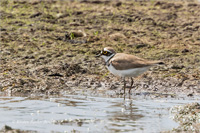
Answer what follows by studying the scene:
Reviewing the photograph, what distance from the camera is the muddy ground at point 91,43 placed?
11.1 meters

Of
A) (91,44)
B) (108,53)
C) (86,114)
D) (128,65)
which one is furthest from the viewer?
(91,44)

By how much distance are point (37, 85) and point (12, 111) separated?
91.4 inches

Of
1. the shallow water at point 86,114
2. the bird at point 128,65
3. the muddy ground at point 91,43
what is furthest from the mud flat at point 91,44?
the shallow water at point 86,114

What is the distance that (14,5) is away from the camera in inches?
652

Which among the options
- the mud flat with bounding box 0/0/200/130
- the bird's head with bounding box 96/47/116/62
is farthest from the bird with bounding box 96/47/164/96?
the mud flat with bounding box 0/0/200/130

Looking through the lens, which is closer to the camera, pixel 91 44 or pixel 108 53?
pixel 108 53

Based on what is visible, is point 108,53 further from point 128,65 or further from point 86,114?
point 86,114

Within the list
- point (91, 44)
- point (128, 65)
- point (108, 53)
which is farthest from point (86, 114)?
point (91, 44)

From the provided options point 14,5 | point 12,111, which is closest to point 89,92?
point 12,111

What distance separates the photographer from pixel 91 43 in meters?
13.8

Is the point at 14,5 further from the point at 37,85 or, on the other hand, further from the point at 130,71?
the point at 130,71

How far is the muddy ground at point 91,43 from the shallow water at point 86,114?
1.02 metres

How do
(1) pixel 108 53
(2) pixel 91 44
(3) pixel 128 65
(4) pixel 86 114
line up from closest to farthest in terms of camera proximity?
1. (4) pixel 86 114
2. (3) pixel 128 65
3. (1) pixel 108 53
4. (2) pixel 91 44

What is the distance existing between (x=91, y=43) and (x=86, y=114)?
571cm
